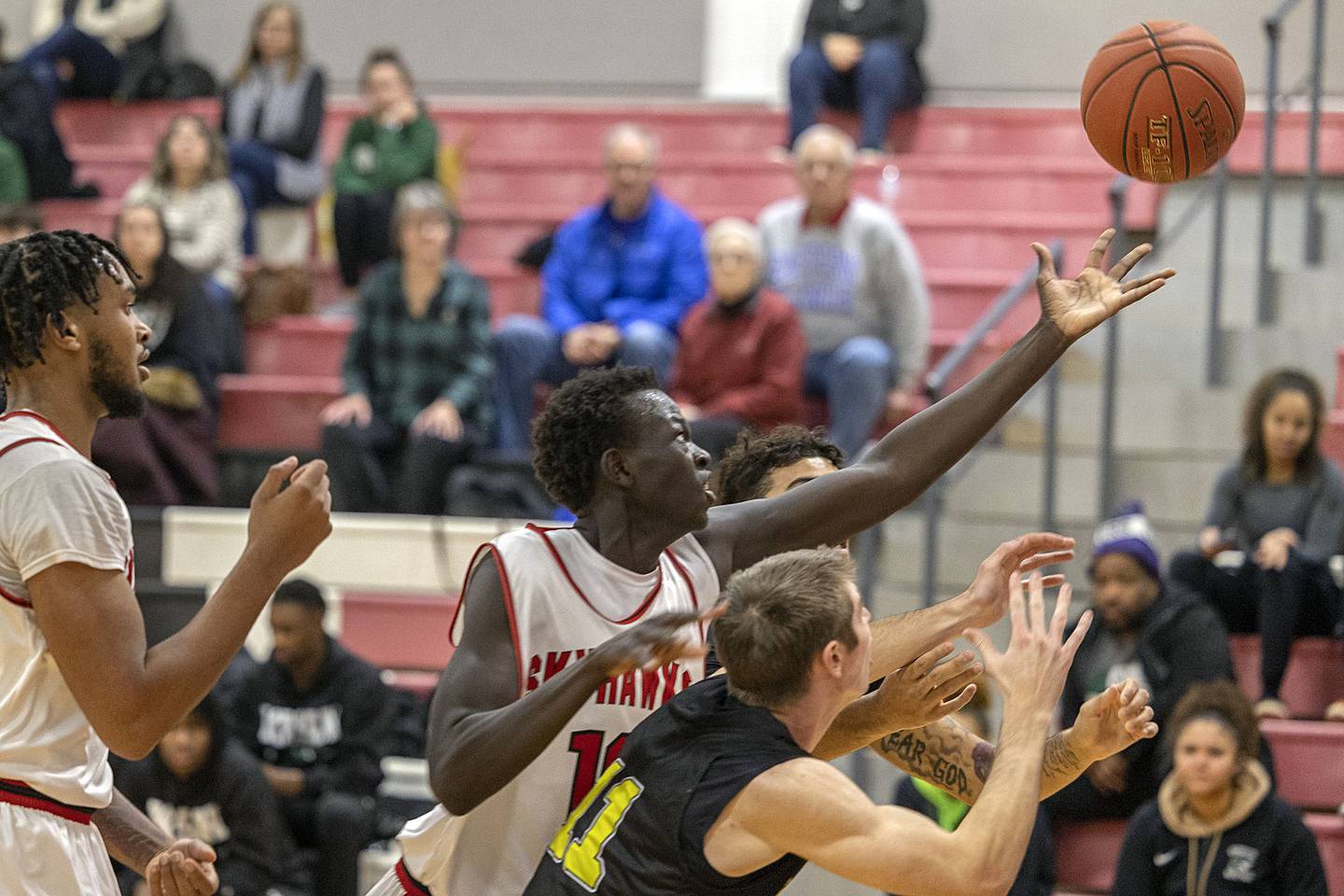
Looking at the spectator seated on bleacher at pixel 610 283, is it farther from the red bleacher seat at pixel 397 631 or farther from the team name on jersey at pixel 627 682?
the team name on jersey at pixel 627 682

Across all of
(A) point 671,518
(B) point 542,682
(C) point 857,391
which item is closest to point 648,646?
(B) point 542,682

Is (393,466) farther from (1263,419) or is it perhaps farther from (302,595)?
(1263,419)

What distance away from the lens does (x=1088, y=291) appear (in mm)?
3314

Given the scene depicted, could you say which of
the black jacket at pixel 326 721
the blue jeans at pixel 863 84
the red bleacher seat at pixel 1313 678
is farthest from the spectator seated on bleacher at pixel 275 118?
the red bleacher seat at pixel 1313 678

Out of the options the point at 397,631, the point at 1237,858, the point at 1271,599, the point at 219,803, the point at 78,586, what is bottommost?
the point at 219,803

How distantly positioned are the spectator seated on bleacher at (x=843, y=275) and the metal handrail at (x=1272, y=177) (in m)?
1.42

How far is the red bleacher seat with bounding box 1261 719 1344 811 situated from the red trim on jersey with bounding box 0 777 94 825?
433cm

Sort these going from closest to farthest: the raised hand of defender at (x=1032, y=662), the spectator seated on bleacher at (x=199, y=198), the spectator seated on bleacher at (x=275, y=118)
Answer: the raised hand of defender at (x=1032, y=662) → the spectator seated on bleacher at (x=199, y=198) → the spectator seated on bleacher at (x=275, y=118)

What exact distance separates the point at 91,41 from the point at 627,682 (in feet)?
30.2

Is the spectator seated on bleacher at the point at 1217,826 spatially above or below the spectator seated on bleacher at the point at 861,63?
below

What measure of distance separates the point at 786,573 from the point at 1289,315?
5.89 meters

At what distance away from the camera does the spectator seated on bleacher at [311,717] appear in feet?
21.9

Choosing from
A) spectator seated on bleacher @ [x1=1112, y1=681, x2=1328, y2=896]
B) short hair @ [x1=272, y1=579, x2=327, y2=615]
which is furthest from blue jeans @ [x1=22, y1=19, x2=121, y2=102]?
spectator seated on bleacher @ [x1=1112, y1=681, x2=1328, y2=896]

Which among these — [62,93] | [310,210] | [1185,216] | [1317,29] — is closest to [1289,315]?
[1185,216]
